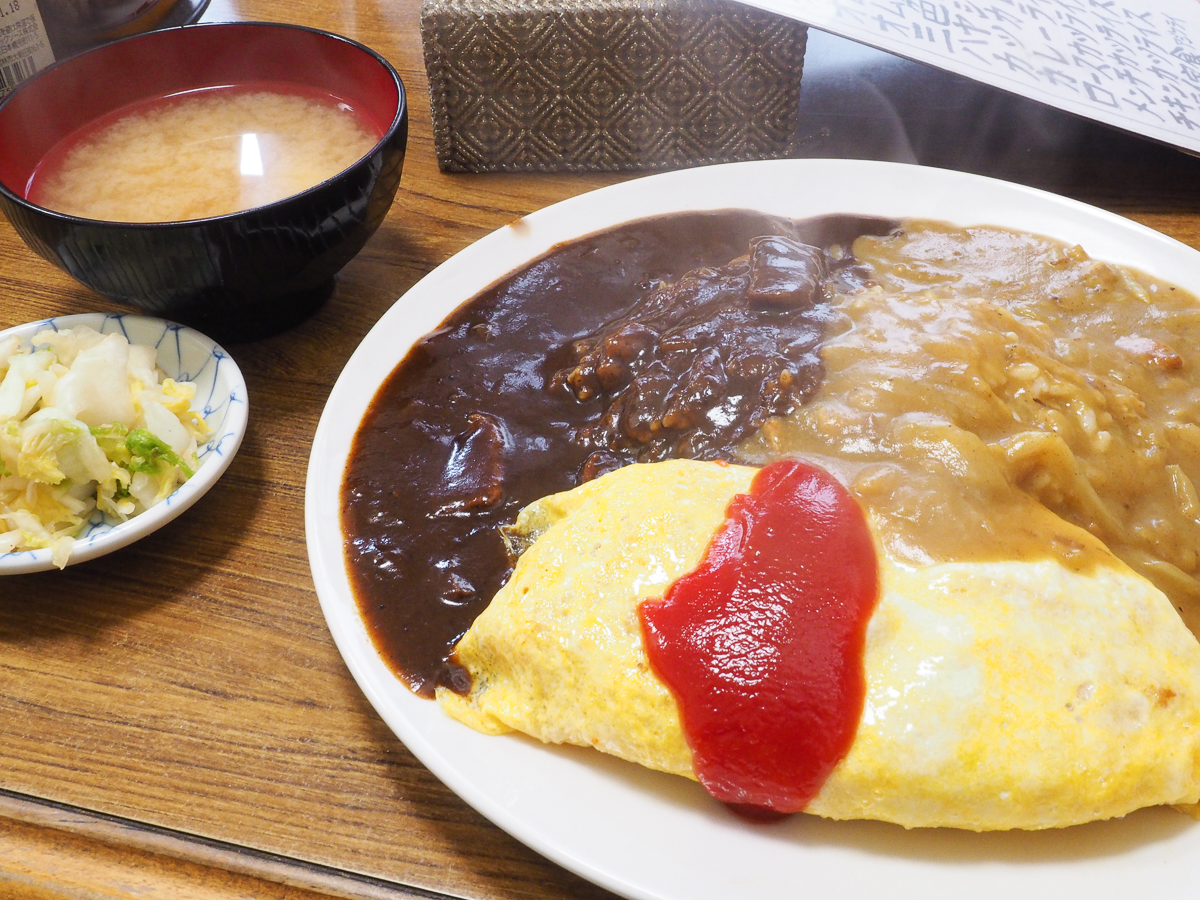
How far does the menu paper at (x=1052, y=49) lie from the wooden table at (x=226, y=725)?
2.04m

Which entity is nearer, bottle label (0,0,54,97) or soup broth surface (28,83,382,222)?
soup broth surface (28,83,382,222)

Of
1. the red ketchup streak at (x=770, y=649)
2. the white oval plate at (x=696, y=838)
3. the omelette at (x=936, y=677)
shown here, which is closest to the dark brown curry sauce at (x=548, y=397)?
the white oval plate at (x=696, y=838)

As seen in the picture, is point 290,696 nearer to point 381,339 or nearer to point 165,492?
point 165,492

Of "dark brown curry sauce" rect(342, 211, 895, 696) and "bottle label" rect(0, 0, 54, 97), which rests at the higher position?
"bottle label" rect(0, 0, 54, 97)

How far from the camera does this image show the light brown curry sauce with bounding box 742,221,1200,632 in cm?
202

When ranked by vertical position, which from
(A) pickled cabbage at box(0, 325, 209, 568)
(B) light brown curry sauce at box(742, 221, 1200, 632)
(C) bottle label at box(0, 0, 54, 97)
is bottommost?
(A) pickled cabbage at box(0, 325, 209, 568)

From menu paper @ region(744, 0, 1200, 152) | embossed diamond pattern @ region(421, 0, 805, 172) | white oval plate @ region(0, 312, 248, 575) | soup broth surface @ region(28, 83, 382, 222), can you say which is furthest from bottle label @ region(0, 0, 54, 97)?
menu paper @ region(744, 0, 1200, 152)

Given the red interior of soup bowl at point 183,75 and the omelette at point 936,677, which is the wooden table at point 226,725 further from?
the red interior of soup bowl at point 183,75

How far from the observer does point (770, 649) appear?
1683mm

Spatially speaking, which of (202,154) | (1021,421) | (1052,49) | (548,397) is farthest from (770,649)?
(1052,49)

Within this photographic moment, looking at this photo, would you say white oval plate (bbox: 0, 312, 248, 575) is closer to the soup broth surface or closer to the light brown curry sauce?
the soup broth surface

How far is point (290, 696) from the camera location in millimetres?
2053

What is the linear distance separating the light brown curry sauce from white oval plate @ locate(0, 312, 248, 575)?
143 centimetres

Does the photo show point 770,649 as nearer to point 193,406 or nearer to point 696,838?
point 696,838
